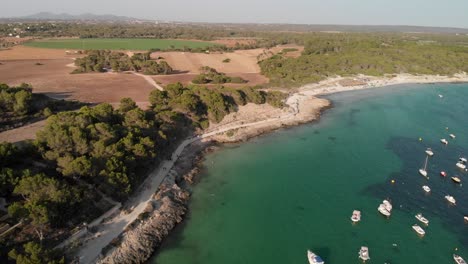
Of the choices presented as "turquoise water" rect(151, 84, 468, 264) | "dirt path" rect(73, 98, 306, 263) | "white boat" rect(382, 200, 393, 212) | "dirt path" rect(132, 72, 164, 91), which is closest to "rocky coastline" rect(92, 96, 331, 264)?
"dirt path" rect(73, 98, 306, 263)

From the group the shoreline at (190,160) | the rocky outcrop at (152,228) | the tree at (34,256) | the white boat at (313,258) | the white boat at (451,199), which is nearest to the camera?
the tree at (34,256)

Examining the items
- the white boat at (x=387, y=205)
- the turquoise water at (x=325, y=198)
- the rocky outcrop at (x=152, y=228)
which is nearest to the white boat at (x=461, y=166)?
the turquoise water at (x=325, y=198)

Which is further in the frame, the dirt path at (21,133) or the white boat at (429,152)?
the white boat at (429,152)

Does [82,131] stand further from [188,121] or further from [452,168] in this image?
[452,168]

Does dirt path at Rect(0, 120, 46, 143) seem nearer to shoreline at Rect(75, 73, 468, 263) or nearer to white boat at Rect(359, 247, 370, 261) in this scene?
shoreline at Rect(75, 73, 468, 263)

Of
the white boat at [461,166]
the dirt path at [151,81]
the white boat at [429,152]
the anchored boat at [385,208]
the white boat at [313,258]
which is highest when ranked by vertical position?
the dirt path at [151,81]

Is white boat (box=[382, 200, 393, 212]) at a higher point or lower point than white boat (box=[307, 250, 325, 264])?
higher

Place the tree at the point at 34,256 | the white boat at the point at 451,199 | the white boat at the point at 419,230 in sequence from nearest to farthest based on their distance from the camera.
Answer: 1. the tree at the point at 34,256
2. the white boat at the point at 419,230
3. the white boat at the point at 451,199

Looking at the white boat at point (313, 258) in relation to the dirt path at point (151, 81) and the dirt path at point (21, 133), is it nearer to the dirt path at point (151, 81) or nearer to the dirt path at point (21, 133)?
the dirt path at point (21, 133)

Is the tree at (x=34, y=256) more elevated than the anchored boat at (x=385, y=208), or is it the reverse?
the tree at (x=34, y=256)
